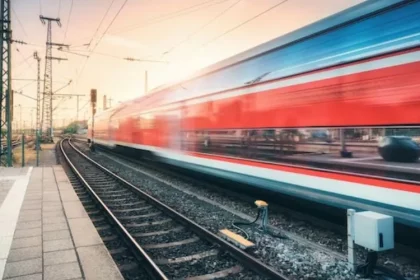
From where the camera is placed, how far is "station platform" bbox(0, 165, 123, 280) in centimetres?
384

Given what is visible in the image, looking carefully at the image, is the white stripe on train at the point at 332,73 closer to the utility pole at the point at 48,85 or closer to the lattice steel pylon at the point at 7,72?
the lattice steel pylon at the point at 7,72

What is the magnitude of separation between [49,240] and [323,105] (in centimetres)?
435

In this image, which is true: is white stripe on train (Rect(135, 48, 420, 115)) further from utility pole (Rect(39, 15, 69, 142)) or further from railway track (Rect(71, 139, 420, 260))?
utility pole (Rect(39, 15, 69, 142))

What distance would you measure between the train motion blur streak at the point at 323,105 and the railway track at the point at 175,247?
5.47 feet

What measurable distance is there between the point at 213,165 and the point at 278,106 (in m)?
2.96

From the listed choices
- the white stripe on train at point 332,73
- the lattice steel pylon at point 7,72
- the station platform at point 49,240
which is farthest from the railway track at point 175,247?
the lattice steel pylon at point 7,72

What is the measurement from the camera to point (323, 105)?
529 cm

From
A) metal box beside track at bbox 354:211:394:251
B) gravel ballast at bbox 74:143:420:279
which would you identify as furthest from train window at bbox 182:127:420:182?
gravel ballast at bbox 74:143:420:279

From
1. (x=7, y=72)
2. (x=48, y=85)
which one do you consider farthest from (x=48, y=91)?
(x=7, y=72)

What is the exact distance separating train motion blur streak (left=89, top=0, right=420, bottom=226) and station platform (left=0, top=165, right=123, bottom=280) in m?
3.19

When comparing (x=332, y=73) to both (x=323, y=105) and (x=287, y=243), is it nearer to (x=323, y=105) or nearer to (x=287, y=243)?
(x=323, y=105)

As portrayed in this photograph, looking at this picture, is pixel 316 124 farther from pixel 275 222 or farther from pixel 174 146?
pixel 174 146

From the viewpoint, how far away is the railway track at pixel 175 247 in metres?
4.13

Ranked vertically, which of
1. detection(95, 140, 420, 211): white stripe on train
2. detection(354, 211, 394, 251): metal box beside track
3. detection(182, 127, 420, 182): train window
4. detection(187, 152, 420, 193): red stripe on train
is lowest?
detection(354, 211, 394, 251): metal box beside track
